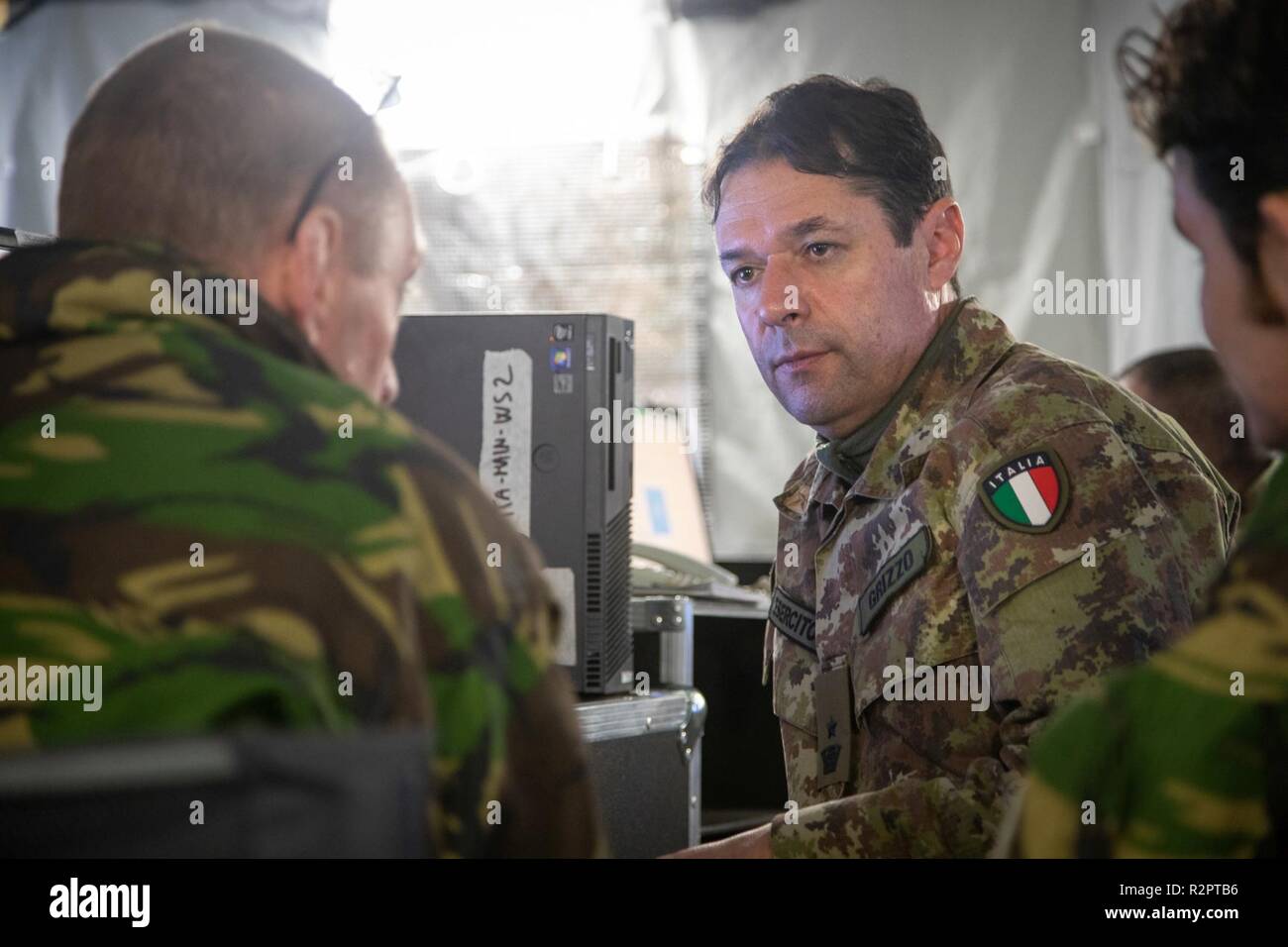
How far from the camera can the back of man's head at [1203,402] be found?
2416 mm

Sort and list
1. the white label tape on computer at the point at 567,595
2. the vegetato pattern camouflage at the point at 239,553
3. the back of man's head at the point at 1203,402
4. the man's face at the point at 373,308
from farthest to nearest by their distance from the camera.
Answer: the back of man's head at the point at 1203,402, the white label tape on computer at the point at 567,595, the man's face at the point at 373,308, the vegetato pattern camouflage at the point at 239,553

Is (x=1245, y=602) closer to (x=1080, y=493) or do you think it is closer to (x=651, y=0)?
(x=1080, y=493)

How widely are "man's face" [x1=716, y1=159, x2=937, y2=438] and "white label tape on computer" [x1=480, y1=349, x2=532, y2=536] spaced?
33 centimetres

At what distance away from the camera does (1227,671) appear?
0.70 meters

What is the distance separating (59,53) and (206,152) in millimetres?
3636

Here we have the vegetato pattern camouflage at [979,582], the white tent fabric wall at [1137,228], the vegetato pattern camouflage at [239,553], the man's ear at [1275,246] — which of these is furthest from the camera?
the white tent fabric wall at [1137,228]

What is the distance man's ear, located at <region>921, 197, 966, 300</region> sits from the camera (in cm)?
163

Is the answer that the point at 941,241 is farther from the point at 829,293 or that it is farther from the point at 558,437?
the point at 558,437

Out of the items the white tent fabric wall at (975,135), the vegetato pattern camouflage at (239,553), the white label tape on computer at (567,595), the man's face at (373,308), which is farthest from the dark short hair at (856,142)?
the white tent fabric wall at (975,135)

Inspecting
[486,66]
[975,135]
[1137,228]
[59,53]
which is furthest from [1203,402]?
[59,53]

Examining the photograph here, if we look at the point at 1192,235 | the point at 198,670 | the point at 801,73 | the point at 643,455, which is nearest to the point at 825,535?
the point at 1192,235

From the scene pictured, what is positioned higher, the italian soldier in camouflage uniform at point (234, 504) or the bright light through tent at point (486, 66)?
the bright light through tent at point (486, 66)

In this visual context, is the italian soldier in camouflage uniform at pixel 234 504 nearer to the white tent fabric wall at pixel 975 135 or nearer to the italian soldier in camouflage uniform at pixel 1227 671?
the italian soldier in camouflage uniform at pixel 1227 671

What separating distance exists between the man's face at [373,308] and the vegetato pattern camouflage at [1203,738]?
1.68ft
